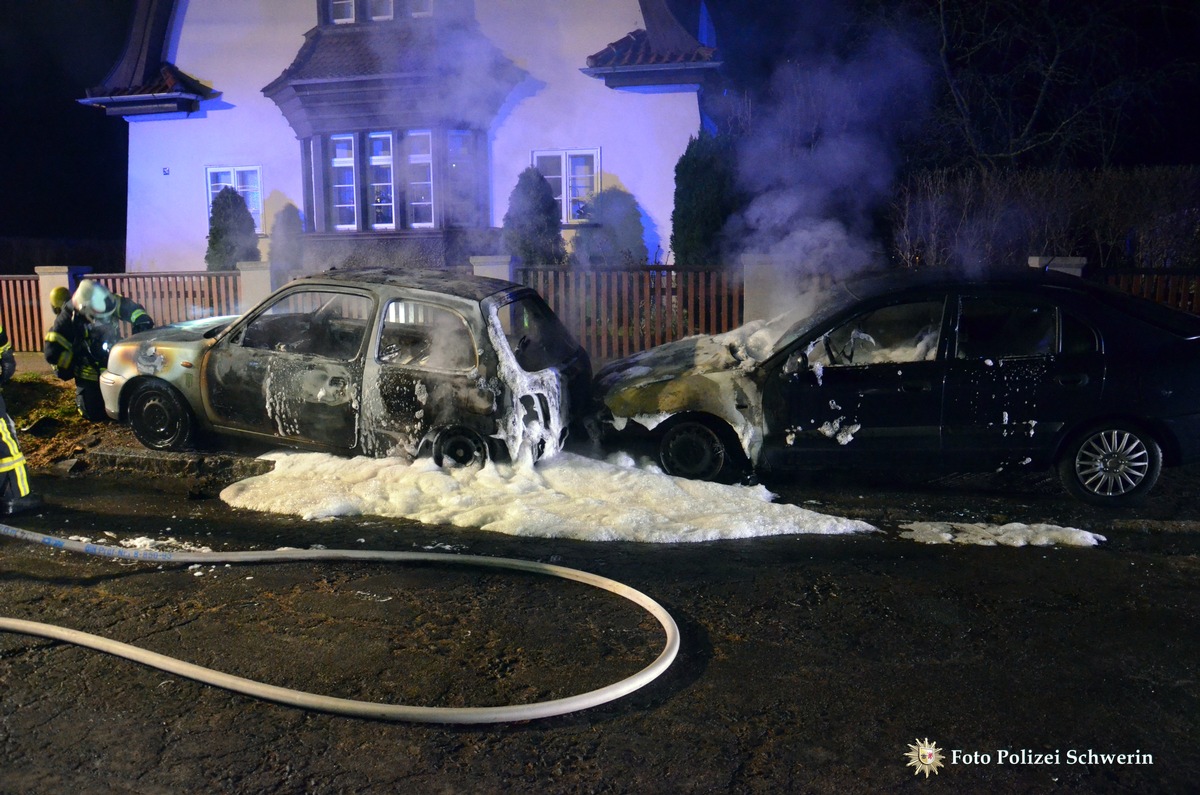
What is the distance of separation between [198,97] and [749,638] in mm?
16738

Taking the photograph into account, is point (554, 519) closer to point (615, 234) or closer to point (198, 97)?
point (615, 234)

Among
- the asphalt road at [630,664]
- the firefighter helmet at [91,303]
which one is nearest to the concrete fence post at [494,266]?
the firefighter helmet at [91,303]

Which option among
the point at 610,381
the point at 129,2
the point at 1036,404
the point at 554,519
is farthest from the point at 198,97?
the point at 1036,404

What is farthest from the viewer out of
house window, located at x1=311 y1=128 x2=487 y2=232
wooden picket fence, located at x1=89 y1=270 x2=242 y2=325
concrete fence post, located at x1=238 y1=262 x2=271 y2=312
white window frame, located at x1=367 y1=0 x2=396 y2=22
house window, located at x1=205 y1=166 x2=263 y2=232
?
house window, located at x1=205 y1=166 x2=263 y2=232

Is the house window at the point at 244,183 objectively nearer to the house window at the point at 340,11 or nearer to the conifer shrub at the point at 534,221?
the house window at the point at 340,11

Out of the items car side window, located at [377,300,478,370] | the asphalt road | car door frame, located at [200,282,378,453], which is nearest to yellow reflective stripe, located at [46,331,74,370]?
car door frame, located at [200,282,378,453]

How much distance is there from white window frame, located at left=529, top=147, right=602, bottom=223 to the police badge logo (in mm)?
13607

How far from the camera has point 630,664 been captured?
12.7ft

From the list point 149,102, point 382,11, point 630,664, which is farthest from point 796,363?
point 149,102

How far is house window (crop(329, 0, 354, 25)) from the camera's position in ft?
55.4

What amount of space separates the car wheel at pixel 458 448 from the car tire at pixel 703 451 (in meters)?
1.33

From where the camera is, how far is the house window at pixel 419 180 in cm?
1686

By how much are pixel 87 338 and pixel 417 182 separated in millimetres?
9401

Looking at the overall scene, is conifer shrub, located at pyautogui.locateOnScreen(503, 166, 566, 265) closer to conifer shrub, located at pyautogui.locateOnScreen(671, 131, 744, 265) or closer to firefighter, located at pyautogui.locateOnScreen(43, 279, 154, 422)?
conifer shrub, located at pyautogui.locateOnScreen(671, 131, 744, 265)
